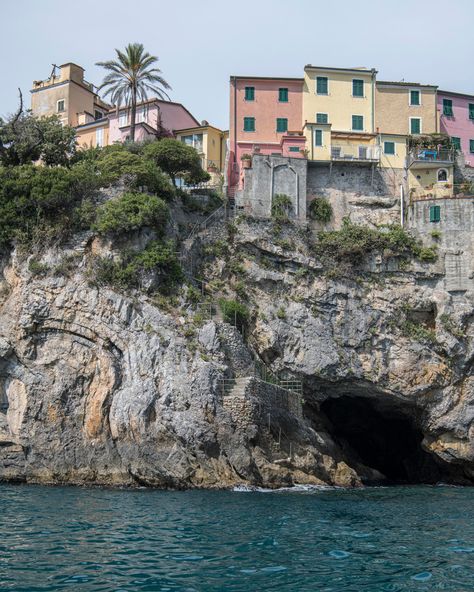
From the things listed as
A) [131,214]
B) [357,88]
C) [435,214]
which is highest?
[357,88]

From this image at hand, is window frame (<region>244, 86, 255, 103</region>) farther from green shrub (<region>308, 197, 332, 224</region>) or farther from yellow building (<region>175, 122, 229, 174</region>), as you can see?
green shrub (<region>308, 197, 332, 224</region>)

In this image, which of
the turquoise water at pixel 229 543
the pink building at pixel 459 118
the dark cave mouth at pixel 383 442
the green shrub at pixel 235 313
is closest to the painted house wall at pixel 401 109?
the pink building at pixel 459 118

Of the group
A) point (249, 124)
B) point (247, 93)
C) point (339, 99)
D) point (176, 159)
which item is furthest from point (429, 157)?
point (176, 159)

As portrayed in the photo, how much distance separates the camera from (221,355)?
33.7 meters

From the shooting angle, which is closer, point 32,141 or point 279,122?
point 32,141

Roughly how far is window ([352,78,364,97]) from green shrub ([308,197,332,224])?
8656mm

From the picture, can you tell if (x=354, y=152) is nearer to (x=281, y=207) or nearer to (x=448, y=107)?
(x=281, y=207)

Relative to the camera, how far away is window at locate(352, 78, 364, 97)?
4781cm

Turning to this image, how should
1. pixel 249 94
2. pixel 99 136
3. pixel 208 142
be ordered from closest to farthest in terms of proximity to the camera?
1. pixel 249 94
2. pixel 208 142
3. pixel 99 136

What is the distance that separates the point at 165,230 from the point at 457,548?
74.6ft

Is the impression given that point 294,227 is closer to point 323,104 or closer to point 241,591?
point 323,104

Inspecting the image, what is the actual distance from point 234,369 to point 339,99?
21.5 metres

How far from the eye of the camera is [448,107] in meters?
49.2

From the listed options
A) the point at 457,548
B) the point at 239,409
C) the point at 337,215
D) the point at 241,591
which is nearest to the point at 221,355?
the point at 239,409
